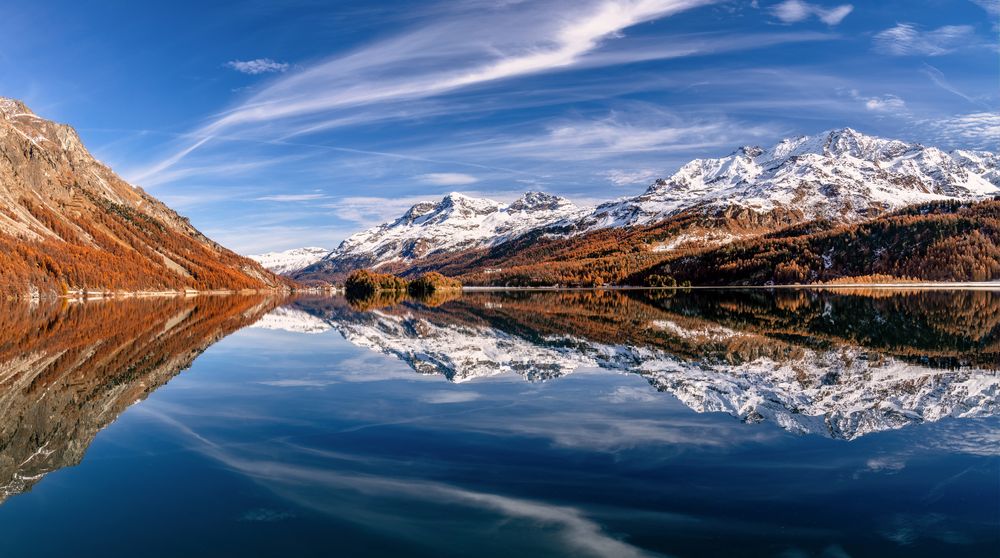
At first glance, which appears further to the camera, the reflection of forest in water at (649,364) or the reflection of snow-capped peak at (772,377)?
the reflection of snow-capped peak at (772,377)

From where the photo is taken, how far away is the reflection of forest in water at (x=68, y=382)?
15198mm

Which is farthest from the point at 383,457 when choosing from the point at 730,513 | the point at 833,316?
the point at 833,316

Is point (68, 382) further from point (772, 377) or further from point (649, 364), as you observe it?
point (772, 377)

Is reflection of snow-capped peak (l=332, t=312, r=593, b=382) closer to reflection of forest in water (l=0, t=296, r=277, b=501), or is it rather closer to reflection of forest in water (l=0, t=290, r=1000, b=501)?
reflection of forest in water (l=0, t=290, r=1000, b=501)

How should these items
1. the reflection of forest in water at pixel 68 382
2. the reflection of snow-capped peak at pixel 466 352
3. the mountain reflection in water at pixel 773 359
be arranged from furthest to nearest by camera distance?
the reflection of snow-capped peak at pixel 466 352, the mountain reflection in water at pixel 773 359, the reflection of forest in water at pixel 68 382

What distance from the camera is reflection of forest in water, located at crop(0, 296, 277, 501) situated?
49.9 ft

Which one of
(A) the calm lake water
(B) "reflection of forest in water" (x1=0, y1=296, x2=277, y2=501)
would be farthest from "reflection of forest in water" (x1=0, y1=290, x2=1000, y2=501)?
(A) the calm lake water

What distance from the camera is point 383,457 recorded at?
15211mm

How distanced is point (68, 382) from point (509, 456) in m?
18.7

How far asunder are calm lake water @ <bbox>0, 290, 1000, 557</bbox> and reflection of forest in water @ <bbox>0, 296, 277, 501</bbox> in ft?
0.40

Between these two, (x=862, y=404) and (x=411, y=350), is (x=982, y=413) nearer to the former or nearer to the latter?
(x=862, y=404)

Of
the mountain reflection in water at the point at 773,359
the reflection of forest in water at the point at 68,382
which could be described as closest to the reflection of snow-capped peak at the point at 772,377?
the mountain reflection in water at the point at 773,359

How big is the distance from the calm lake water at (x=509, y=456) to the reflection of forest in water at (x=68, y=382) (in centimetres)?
12

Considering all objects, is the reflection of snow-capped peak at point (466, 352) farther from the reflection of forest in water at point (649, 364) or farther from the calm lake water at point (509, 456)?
the calm lake water at point (509, 456)
